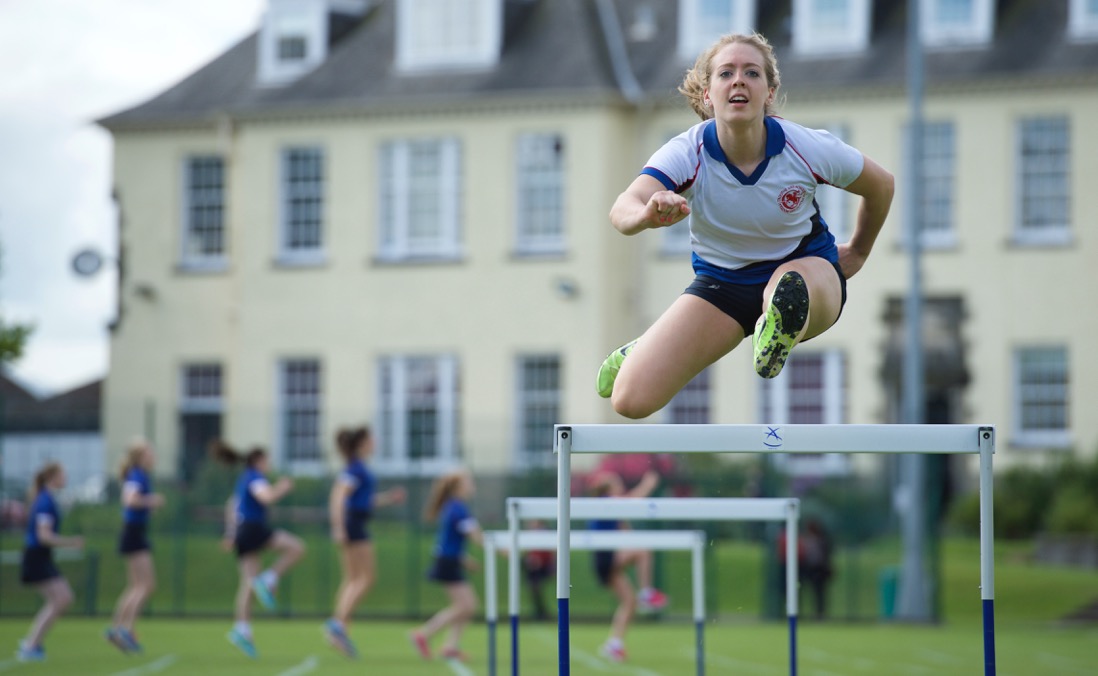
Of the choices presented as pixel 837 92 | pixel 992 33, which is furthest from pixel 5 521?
pixel 992 33

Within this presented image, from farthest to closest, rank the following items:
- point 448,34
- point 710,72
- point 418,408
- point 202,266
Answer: point 202,266
point 448,34
point 418,408
point 710,72

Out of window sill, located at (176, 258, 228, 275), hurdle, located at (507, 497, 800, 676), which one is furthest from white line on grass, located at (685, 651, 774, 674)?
window sill, located at (176, 258, 228, 275)

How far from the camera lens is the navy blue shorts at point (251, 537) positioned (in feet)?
61.1

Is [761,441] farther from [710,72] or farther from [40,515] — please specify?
[40,515]

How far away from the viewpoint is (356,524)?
18.2 m

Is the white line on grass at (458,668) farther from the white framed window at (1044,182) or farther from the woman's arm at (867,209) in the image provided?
the white framed window at (1044,182)

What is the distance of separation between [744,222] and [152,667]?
421 inches

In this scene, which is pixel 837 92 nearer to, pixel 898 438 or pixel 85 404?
pixel 898 438

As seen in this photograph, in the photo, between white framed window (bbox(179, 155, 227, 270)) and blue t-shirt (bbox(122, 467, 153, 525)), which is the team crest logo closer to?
blue t-shirt (bbox(122, 467, 153, 525))

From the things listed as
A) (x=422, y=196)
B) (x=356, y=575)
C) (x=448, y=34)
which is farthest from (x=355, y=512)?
(x=448, y=34)

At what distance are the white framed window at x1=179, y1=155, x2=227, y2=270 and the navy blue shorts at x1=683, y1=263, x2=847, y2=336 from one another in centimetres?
3217

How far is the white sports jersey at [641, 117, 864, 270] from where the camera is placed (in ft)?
23.6

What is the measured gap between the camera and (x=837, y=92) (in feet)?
113

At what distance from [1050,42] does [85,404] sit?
3568 centimetres
